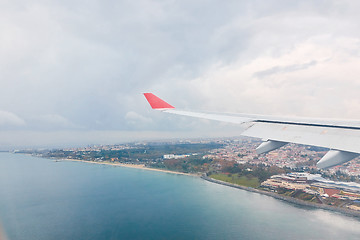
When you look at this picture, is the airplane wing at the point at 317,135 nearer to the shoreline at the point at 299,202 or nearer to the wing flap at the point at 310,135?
the wing flap at the point at 310,135

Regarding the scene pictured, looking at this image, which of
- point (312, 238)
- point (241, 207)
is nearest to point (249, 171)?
point (241, 207)

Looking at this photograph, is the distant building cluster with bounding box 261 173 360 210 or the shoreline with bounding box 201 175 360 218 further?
the distant building cluster with bounding box 261 173 360 210

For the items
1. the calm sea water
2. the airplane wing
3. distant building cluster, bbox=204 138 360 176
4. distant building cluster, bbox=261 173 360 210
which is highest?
the airplane wing

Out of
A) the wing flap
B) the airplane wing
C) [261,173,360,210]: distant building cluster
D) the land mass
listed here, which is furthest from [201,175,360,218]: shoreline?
the wing flap

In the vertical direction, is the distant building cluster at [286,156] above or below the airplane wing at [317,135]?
below

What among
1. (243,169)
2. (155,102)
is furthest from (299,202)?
(155,102)

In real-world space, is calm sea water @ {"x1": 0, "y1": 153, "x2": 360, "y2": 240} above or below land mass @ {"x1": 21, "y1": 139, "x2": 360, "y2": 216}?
below

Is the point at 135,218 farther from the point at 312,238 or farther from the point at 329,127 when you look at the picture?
the point at 329,127

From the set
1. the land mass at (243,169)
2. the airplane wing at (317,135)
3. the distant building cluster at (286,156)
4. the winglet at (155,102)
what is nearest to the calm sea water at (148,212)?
the land mass at (243,169)

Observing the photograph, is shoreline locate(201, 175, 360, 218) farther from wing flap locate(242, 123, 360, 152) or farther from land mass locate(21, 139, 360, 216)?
wing flap locate(242, 123, 360, 152)
